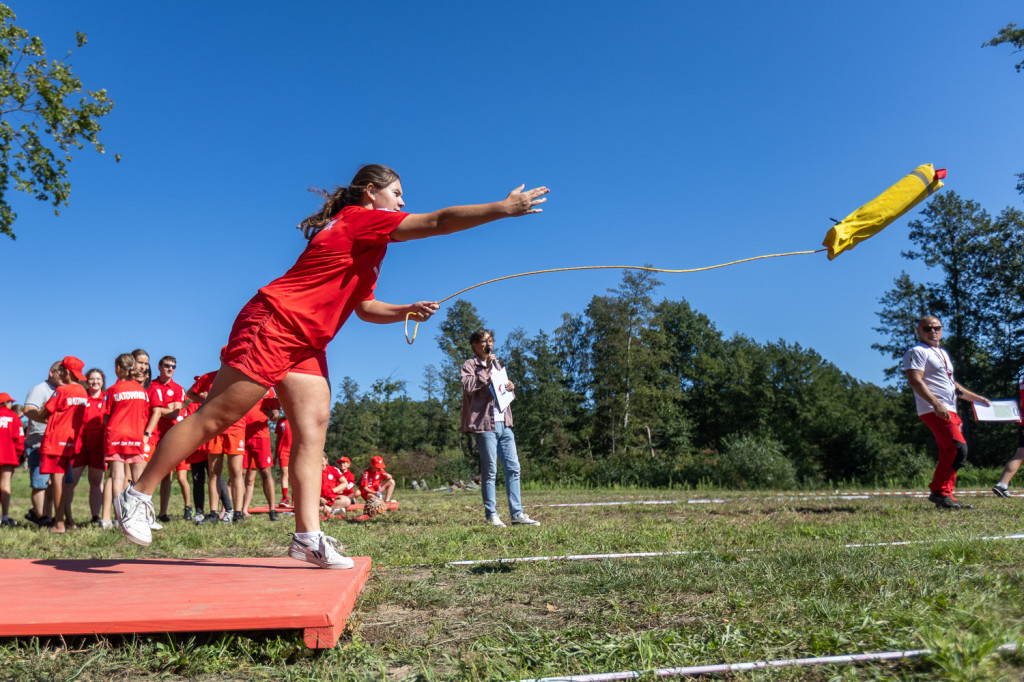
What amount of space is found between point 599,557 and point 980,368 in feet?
138

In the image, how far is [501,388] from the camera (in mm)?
6992

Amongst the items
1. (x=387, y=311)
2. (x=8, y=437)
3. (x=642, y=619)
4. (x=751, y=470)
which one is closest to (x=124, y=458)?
(x=8, y=437)

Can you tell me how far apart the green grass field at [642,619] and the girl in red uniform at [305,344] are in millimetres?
607

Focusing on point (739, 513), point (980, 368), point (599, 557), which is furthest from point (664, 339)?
point (599, 557)

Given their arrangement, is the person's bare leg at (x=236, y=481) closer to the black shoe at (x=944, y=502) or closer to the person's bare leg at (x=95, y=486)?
the person's bare leg at (x=95, y=486)

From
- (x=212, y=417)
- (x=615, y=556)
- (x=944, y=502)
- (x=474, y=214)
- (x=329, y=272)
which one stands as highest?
(x=474, y=214)

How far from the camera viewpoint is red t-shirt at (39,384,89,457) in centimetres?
739

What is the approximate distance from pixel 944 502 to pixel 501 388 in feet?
15.0

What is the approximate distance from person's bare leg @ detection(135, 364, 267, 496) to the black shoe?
6769 mm

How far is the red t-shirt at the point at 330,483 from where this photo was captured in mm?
8633

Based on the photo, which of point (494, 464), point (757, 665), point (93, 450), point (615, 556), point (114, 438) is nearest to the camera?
point (757, 665)

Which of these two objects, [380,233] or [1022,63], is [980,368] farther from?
[380,233]

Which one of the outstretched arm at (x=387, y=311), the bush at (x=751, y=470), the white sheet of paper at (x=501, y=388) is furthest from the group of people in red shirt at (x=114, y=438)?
the bush at (x=751, y=470)

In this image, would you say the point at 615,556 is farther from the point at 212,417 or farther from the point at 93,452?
the point at 93,452
